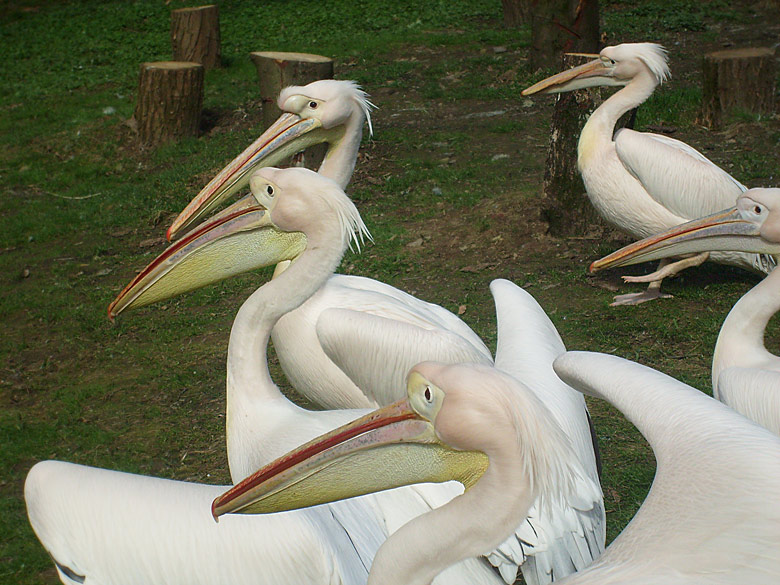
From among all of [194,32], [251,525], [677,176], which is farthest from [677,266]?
[194,32]

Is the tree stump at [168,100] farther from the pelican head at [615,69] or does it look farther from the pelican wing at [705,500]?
the pelican wing at [705,500]

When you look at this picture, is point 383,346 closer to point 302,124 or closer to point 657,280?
point 302,124

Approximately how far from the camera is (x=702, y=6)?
10.1m

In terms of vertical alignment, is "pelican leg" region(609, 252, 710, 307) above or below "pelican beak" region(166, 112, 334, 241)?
below

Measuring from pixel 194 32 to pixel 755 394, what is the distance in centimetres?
794

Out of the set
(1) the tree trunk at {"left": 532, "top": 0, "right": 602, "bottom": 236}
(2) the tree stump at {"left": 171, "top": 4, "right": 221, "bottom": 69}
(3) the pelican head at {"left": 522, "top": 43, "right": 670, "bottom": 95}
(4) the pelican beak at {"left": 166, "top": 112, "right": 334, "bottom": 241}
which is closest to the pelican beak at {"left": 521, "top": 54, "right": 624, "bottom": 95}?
(3) the pelican head at {"left": 522, "top": 43, "right": 670, "bottom": 95}

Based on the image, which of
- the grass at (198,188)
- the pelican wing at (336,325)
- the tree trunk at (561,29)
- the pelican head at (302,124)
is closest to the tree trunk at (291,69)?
the grass at (198,188)

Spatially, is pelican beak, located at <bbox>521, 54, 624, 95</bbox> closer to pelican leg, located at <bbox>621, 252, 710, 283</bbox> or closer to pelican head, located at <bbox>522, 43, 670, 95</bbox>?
pelican head, located at <bbox>522, 43, 670, 95</bbox>

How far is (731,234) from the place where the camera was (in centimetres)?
321

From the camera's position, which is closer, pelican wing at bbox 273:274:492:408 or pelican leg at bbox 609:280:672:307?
pelican wing at bbox 273:274:492:408

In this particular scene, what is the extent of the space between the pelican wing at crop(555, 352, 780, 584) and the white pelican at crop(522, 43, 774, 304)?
288cm

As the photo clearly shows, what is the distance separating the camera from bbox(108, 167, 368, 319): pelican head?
9.21 ft

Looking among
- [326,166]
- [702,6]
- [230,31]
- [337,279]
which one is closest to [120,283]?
[326,166]

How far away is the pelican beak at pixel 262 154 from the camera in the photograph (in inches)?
156
